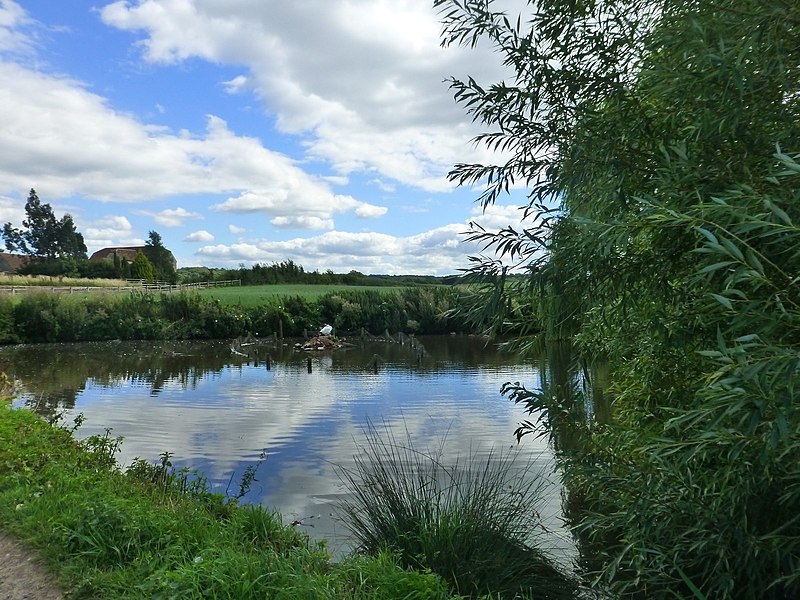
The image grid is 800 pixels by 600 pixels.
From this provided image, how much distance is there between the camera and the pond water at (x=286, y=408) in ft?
28.2

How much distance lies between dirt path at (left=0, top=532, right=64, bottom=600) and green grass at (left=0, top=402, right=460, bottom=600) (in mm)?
74

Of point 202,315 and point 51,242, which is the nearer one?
point 202,315

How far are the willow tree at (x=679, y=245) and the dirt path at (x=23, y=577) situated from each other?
3131mm

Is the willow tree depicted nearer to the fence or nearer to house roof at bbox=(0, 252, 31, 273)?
the fence

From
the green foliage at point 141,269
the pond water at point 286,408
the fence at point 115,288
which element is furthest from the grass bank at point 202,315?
the green foliage at point 141,269

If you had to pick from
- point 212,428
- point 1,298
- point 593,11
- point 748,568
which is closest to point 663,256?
point 748,568

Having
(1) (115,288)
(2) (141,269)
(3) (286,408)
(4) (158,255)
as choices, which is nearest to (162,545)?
(3) (286,408)

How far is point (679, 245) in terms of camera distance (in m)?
3.22

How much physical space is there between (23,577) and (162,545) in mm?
828

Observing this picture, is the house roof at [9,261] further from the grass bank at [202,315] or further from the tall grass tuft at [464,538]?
the tall grass tuft at [464,538]

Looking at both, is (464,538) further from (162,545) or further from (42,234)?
(42,234)

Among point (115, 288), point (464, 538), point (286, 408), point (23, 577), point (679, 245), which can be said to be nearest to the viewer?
point (679, 245)

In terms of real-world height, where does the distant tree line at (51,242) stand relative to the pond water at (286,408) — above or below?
above

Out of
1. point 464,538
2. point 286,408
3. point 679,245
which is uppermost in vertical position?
point 679,245
